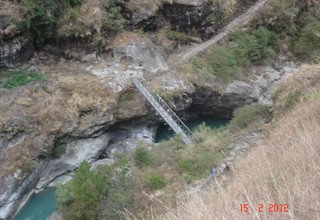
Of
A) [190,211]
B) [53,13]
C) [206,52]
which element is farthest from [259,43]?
[190,211]

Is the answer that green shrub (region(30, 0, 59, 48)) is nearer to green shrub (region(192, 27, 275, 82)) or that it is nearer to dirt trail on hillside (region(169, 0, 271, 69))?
dirt trail on hillside (region(169, 0, 271, 69))

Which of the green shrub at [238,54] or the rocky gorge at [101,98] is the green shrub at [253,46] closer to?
the green shrub at [238,54]

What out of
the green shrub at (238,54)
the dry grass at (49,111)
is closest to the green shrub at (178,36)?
the green shrub at (238,54)

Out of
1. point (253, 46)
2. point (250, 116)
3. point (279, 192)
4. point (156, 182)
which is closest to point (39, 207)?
point (156, 182)

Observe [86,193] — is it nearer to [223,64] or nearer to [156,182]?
[156,182]

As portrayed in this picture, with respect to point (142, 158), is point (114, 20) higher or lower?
higher

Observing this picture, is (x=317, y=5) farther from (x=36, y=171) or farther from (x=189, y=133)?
(x=36, y=171)
